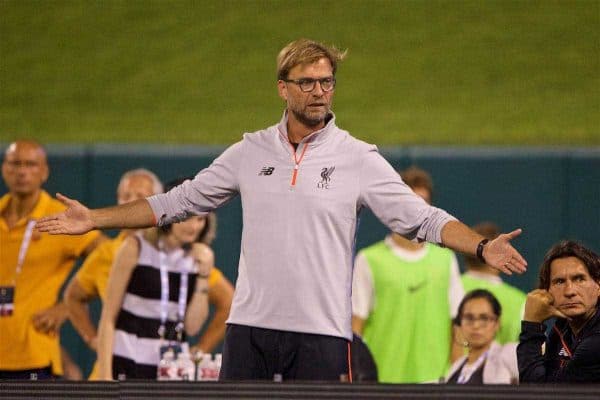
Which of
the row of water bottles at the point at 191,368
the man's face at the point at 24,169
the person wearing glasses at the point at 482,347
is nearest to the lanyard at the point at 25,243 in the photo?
the man's face at the point at 24,169

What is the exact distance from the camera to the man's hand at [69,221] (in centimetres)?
563

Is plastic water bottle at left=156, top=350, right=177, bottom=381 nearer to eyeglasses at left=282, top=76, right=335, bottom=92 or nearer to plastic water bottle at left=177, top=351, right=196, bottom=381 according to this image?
plastic water bottle at left=177, top=351, right=196, bottom=381

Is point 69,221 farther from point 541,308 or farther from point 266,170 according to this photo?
point 541,308

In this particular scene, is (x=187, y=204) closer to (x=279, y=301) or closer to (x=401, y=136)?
(x=279, y=301)

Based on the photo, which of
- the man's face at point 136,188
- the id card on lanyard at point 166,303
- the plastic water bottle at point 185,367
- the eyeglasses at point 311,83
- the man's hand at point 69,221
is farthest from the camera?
the man's face at point 136,188

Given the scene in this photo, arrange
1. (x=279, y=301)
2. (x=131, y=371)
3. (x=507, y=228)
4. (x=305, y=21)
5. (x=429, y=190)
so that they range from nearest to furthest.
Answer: (x=279, y=301) < (x=131, y=371) < (x=429, y=190) < (x=507, y=228) < (x=305, y=21)

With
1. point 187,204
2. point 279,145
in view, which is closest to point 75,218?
point 187,204

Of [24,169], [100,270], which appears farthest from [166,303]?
[24,169]

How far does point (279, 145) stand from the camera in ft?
18.4

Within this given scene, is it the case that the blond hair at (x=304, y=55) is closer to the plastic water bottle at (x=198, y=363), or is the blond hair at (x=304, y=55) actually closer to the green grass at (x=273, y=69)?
the plastic water bottle at (x=198, y=363)

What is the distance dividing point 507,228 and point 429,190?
2524mm

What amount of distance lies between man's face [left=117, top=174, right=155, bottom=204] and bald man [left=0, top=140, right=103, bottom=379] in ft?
0.97

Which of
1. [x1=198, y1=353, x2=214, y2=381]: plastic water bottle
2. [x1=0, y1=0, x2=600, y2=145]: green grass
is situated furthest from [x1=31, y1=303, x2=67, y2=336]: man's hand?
[x1=0, y1=0, x2=600, y2=145]: green grass

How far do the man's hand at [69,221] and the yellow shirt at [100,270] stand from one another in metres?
2.79
